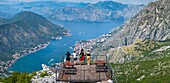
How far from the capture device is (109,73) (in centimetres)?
3200

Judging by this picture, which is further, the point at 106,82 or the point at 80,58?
the point at 80,58

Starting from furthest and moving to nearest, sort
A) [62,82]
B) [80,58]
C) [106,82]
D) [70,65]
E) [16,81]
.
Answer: [16,81] < [80,58] < [70,65] < [62,82] < [106,82]

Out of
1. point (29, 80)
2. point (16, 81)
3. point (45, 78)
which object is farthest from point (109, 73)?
point (16, 81)

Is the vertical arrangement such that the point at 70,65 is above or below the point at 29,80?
above

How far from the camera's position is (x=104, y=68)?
3269cm

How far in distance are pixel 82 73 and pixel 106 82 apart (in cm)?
→ 402

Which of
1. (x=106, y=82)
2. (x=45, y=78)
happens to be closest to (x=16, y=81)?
(x=45, y=78)

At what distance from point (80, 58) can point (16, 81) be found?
18947mm

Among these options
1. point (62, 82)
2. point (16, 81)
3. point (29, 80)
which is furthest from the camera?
point (16, 81)

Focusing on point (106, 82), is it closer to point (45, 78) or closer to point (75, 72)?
point (75, 72)

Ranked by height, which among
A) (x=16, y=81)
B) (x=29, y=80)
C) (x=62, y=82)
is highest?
(x=62, y=82)

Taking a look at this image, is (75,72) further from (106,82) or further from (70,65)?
(106,82)

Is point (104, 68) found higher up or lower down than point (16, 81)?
higher up

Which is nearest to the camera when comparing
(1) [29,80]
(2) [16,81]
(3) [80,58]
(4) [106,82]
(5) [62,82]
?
(4) [106,82]
